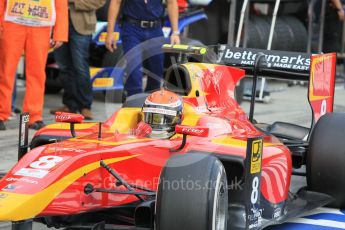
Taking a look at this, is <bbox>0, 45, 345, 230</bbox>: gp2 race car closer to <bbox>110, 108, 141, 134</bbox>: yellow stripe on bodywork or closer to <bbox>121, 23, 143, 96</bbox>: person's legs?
<bbox>110, 108, 141, 134</bbox>: yellow stripe on bodywork

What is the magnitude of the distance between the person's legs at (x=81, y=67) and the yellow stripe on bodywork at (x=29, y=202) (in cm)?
470

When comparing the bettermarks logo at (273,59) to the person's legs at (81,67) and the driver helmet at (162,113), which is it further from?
the person's legs at (81,67)

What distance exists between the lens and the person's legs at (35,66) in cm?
816

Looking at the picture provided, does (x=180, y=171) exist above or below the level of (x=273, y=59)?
below

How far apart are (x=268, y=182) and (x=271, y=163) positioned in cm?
13

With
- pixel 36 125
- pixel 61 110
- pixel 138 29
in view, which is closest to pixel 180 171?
pixel 138 29

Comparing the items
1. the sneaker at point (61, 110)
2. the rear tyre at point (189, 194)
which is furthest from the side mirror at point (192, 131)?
the sneaker at point (61, 110)

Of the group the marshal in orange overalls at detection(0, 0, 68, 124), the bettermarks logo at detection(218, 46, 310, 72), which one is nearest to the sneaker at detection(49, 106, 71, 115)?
the marshal in orange overalls at detection(0, 0, 68, 124)

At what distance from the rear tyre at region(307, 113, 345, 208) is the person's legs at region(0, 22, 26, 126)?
143 inches

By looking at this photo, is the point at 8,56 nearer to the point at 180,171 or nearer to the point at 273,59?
the point at 273,59

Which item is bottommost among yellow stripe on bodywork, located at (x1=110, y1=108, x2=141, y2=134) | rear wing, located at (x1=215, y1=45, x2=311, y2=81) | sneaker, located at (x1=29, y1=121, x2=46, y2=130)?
sneaker, located at (x1=29, y1=121, x2=46, y2=130)

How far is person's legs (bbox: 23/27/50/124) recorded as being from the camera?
8.16 meters

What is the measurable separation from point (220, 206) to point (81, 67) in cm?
482

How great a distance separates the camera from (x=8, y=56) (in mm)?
8141
